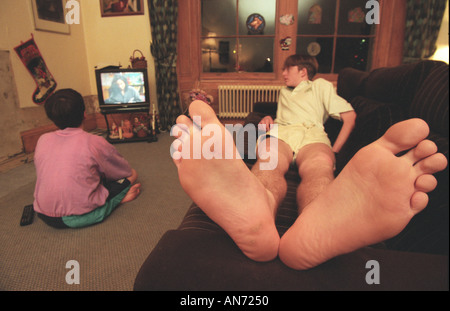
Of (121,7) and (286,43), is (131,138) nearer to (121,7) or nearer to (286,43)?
(121,7)

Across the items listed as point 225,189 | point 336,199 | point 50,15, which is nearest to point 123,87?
point 50,15

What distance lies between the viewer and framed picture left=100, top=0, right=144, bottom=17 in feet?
12.1

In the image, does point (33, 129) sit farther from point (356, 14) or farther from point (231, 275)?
point (356, 14)

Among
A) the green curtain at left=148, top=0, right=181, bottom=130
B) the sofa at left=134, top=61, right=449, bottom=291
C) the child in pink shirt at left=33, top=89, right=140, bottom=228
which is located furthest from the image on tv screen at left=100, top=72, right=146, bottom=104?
the sofa at left=134, top=61, right=449, bottom=291

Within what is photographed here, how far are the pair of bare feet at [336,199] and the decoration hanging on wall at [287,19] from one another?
3.46m

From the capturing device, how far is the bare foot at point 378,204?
546mm

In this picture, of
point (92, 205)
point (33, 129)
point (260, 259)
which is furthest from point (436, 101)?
point (33, 129)

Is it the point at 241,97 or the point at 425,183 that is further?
the point at 241,97

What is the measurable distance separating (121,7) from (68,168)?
3116 mm

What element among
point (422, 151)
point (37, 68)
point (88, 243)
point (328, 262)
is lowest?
point (88, 243)

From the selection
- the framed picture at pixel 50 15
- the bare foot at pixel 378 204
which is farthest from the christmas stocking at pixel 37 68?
the bare foot at pixel 378 204

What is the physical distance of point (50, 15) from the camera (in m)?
3.22

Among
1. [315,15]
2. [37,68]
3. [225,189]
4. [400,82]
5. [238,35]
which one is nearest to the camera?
[225,189]
